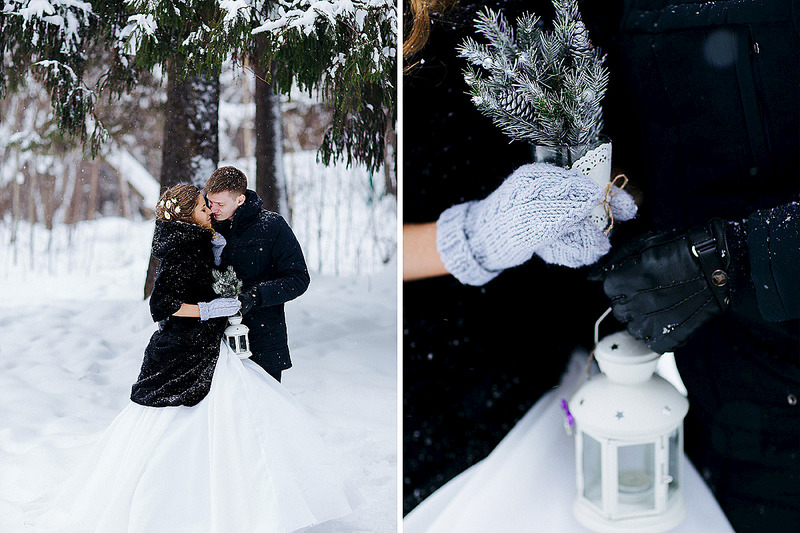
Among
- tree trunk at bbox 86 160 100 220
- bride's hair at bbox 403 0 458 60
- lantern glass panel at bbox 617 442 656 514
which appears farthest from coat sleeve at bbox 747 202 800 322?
tree trunk at bbox 86 160 100 220

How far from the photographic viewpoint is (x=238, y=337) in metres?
1.41

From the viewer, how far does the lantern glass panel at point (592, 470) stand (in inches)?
48.5

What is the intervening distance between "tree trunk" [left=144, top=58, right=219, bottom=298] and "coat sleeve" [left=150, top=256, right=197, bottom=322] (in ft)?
0.19

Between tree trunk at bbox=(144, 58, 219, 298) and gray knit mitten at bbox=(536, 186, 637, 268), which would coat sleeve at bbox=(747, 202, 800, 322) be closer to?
gray knit mitten at bbox=(536, 186, 637, 268)

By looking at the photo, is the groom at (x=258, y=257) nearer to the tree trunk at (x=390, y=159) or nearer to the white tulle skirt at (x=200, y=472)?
the white tulle skirt at (x=200, y=472)

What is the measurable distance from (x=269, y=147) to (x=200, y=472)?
0.72 metres

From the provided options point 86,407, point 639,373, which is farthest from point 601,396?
point 86,407

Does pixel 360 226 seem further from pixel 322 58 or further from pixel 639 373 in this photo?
pixel 639 373

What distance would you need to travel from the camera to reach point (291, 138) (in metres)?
1.45

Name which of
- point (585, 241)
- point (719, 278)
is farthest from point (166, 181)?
point (719, 278)

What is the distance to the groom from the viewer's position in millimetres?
1389

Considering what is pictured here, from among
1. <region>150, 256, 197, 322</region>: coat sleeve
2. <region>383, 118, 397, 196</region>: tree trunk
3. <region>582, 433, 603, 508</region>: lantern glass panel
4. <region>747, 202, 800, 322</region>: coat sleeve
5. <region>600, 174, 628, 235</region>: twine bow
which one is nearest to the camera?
<region>747, 202, 800, 322</region>: coat sleeve

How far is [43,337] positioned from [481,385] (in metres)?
0.97

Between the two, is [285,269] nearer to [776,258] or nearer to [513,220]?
[513,220]
